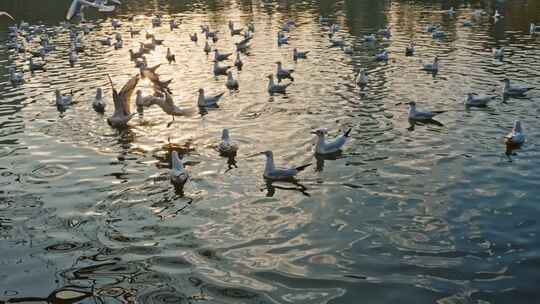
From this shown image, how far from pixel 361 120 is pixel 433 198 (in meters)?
8.14

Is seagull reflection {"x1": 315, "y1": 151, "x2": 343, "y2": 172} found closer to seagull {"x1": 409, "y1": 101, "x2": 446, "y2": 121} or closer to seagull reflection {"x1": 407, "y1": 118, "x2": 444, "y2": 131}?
seagull reflection {"x1": 407, "y1": 118, "x2": 444, "y2": 131}

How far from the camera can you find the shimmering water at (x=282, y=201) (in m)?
11.8

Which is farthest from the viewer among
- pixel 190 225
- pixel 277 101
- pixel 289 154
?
pixel 277 101

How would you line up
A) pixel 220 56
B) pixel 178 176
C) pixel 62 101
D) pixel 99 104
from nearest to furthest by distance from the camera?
1. pixel 178 176
2. pixel 99 104
3. pixel 62 101
4. pixel 220 56

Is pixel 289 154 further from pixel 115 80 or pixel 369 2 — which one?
pixel 369 2

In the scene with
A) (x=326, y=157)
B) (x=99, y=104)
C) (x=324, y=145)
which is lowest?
(x=326, y=157)

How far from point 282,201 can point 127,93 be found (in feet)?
35.2

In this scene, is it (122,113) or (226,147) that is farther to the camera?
(122,113)

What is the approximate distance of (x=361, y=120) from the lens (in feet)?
76.2

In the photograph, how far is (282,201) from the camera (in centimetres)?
1594

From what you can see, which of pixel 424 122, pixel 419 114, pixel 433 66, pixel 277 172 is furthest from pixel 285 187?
pixel 433 66

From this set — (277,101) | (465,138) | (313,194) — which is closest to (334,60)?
(277,101)

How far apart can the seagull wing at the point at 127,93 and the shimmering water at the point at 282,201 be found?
106 centimetres

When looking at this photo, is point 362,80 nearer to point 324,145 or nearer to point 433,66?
point 433,66
